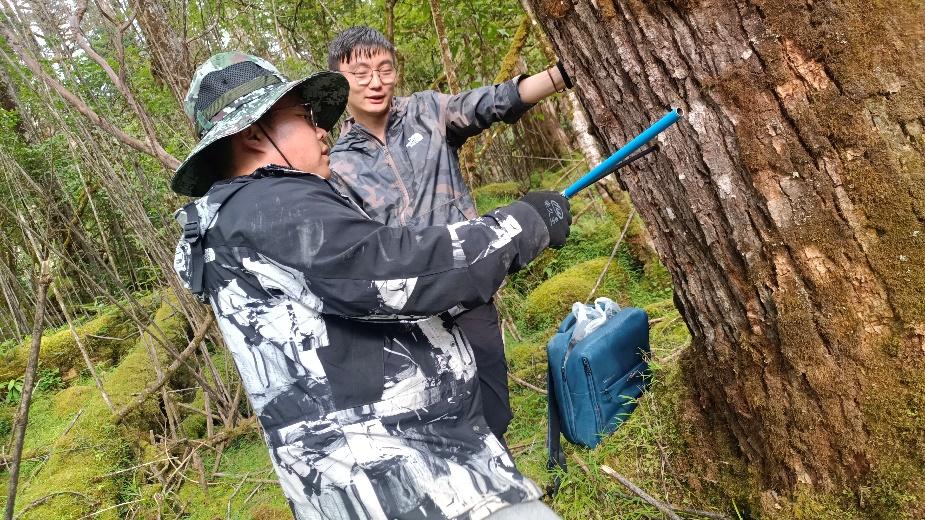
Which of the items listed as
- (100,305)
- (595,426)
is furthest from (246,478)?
(100,305)

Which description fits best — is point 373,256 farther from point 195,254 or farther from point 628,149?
point 628,149

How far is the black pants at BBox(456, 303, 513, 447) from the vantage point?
2244 mm

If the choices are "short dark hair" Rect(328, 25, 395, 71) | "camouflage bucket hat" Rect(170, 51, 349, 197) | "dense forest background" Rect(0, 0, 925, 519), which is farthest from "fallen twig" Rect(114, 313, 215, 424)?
"camouflage bucket hat" Rect(170, 51, 349, 197)

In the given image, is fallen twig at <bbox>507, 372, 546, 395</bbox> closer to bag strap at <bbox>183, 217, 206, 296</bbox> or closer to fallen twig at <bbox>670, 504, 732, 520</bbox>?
fallen twig at <bbox>670, 504, 732, 520</bbox>

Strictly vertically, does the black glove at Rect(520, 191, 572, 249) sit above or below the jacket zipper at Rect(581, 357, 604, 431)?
above

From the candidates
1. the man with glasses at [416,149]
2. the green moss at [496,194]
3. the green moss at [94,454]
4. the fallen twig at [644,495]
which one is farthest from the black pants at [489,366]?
the green moss at [496,194]

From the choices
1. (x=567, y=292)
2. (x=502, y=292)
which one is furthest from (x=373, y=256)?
(x=502, y=292)

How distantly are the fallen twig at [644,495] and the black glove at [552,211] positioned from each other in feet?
3.25

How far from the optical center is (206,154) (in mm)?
1492

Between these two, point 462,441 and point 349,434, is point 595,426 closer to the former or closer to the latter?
point 462,441

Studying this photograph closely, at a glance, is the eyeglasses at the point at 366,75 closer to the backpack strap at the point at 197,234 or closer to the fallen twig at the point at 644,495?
the backpack strap at the point at 197,234

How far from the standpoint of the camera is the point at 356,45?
8.05 feet

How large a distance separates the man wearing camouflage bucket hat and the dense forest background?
0.53 metres

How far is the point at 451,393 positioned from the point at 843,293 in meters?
0.96
